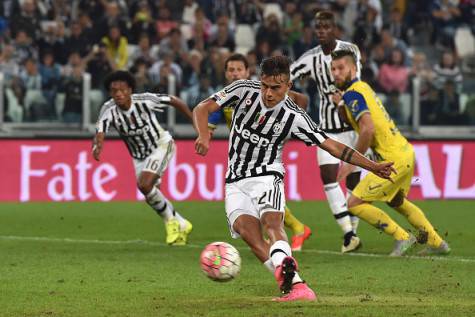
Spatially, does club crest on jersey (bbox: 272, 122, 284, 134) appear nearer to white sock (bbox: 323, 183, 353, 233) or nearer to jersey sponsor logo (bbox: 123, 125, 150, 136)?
white sock (bbox: 323, 183, 353, 233)

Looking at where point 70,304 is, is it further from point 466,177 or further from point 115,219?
point 466,177

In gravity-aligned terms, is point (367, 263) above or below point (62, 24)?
below

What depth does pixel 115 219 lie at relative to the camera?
16469mm

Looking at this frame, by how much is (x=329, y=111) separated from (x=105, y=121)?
2521 millimetres

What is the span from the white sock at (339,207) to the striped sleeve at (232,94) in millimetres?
3811

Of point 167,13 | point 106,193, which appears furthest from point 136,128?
point 167,13

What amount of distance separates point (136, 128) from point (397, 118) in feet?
23.3

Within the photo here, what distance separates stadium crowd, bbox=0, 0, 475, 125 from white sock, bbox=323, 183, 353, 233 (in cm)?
559

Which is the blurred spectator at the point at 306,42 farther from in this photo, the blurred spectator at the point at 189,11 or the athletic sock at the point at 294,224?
the athletic sock at the point at 294,224

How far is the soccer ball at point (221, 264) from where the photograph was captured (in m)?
8.53

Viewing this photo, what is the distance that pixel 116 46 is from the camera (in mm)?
21109

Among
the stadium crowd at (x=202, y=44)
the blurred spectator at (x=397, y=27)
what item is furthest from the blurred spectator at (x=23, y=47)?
the blurred spectator at (x=397, y=27)

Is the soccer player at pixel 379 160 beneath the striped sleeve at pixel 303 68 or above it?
beneath

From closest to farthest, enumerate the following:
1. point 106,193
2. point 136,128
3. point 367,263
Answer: point 367,263, point 136,128, point 106,193
